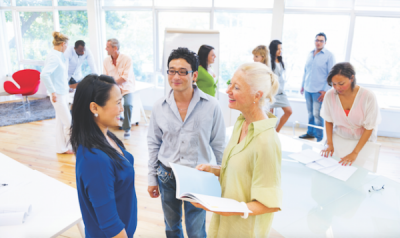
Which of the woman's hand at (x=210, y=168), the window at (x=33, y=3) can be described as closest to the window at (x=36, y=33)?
the window at (x=33, y=3)

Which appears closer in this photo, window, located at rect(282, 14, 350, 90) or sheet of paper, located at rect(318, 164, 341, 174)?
sheet of paper, located at rect(318, 164, 341, 174)

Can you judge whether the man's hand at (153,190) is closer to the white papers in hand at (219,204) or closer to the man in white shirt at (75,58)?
the white papers in hand at (219,204)

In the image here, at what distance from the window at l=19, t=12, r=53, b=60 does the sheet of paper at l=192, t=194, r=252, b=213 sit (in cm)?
754

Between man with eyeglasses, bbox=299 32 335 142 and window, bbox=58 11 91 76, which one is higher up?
window, bbox=58 11 91 76

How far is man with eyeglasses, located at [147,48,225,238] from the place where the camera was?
1.60 m

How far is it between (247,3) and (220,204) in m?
5.37

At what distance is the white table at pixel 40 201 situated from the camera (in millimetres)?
1341

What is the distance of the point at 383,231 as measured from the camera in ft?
4.32

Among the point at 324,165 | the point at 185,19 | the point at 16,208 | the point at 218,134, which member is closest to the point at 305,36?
the point at 185,19

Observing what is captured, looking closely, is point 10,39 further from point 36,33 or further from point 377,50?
point 377,50

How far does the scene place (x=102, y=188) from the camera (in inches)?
40.9

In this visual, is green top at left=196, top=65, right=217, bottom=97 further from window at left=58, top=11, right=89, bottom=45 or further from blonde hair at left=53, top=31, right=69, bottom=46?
window at left=58, top=11, right=89, bottom=45

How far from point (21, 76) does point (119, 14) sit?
2.80 metres

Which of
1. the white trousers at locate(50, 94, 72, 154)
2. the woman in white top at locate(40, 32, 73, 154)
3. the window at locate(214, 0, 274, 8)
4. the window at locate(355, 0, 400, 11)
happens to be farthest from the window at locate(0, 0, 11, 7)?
the window at locate(355, 0, 400, 11)
